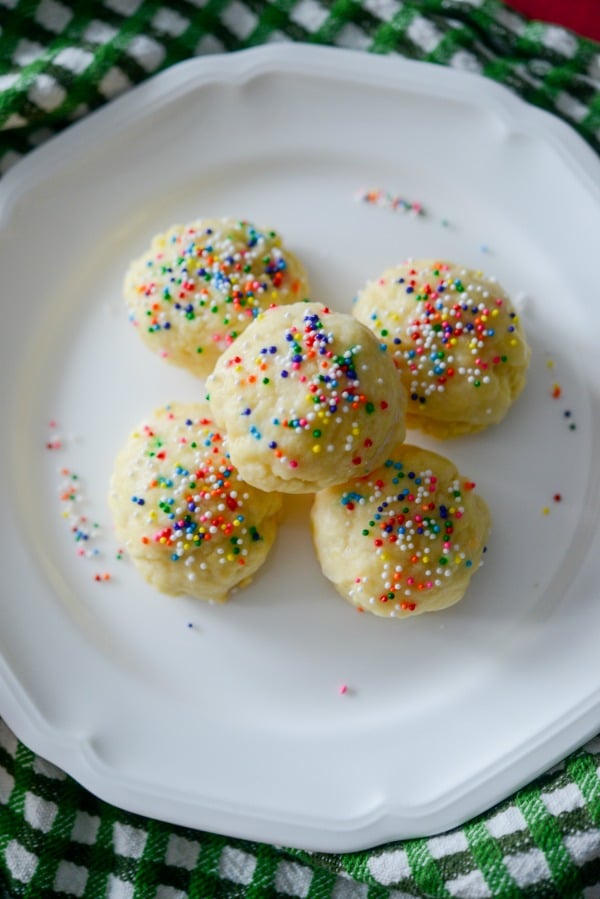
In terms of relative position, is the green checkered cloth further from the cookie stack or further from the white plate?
the cookie stack

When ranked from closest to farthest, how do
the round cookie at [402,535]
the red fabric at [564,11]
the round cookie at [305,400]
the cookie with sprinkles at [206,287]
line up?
the round cookie at [305,400] → the round cookie at [402,535] → the cookie with sprinkles at [206,287] → the red fabric at [564,11]

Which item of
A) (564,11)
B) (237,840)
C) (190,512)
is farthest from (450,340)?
(237,840)

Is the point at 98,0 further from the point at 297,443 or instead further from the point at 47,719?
the point at 47,719

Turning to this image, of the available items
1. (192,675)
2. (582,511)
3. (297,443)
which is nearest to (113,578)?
(192,675)

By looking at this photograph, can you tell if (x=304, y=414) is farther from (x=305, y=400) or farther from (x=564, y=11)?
(x=564, y=11)

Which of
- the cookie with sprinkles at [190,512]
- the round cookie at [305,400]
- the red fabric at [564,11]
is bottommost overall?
the cookie with sprinkles at [190,512]

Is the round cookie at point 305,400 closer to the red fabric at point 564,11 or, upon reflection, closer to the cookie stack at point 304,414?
the cookie stack at point 304,414

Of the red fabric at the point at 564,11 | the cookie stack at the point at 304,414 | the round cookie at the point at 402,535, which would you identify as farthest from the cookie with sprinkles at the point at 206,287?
the red fabric at the point at 564,11
